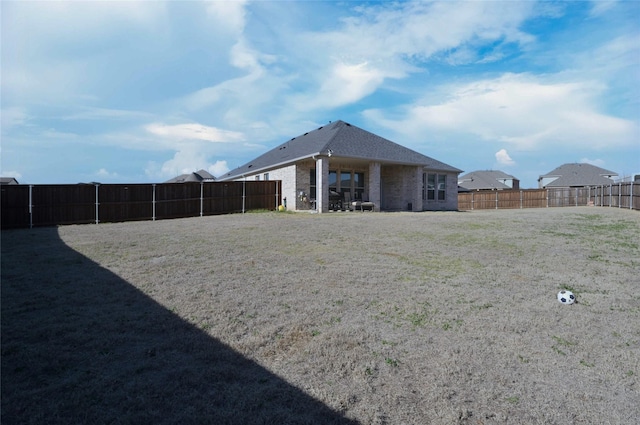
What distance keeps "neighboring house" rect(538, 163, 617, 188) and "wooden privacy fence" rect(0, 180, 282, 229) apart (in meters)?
51.0

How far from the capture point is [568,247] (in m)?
8.82

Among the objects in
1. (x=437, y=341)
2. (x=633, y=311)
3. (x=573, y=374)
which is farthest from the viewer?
(x=633, y=311)

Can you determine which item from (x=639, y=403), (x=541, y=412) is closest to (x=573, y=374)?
(x=639, y=403)

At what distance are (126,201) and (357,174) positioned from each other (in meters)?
13.1

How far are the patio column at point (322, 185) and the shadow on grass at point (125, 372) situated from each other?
1389 centimetres

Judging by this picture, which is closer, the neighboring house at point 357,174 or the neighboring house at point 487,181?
the neighboring house at point 357,174

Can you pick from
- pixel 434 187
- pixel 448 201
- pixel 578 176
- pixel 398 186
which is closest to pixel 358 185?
pixel 398 186

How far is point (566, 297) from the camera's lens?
5.00 meters

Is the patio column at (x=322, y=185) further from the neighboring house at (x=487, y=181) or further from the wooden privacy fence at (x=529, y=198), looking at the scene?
the neighboring house at (x=487, y=181)

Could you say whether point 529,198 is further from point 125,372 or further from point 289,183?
point 125,372

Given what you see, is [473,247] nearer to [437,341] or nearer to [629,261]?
[629,261]

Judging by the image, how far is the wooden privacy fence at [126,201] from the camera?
1408 centimetres

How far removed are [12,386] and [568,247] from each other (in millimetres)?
10693

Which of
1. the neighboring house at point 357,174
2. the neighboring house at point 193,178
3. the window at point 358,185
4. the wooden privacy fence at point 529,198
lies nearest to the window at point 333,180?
the neighboring house at point 357,174
